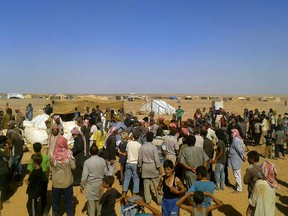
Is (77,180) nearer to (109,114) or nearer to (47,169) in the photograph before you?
(47,169)

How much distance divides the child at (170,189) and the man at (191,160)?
1310 mm

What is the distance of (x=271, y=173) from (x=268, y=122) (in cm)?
997

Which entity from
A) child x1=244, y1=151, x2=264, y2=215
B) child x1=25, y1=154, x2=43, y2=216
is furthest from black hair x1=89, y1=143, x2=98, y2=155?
child x1=244, y1=151, x2=264, y2=215

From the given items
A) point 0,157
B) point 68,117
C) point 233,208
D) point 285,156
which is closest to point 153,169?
point 233,208

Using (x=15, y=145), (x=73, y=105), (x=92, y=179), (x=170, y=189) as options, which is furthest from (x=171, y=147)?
(x=73, y=105)

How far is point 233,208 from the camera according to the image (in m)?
6.98

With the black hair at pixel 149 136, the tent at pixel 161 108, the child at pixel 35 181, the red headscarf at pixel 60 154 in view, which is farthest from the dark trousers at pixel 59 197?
the tent at pixel 161 108

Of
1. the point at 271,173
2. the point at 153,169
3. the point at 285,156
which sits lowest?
the point at 285,156

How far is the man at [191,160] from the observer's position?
6.08m

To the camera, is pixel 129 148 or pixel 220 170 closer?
pixel 129 148

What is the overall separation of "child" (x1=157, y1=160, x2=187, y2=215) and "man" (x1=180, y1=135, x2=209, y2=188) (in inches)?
51.6

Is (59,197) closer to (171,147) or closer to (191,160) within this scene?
A: (191,160)

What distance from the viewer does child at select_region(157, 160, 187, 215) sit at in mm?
4754

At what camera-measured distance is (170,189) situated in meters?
4.77
